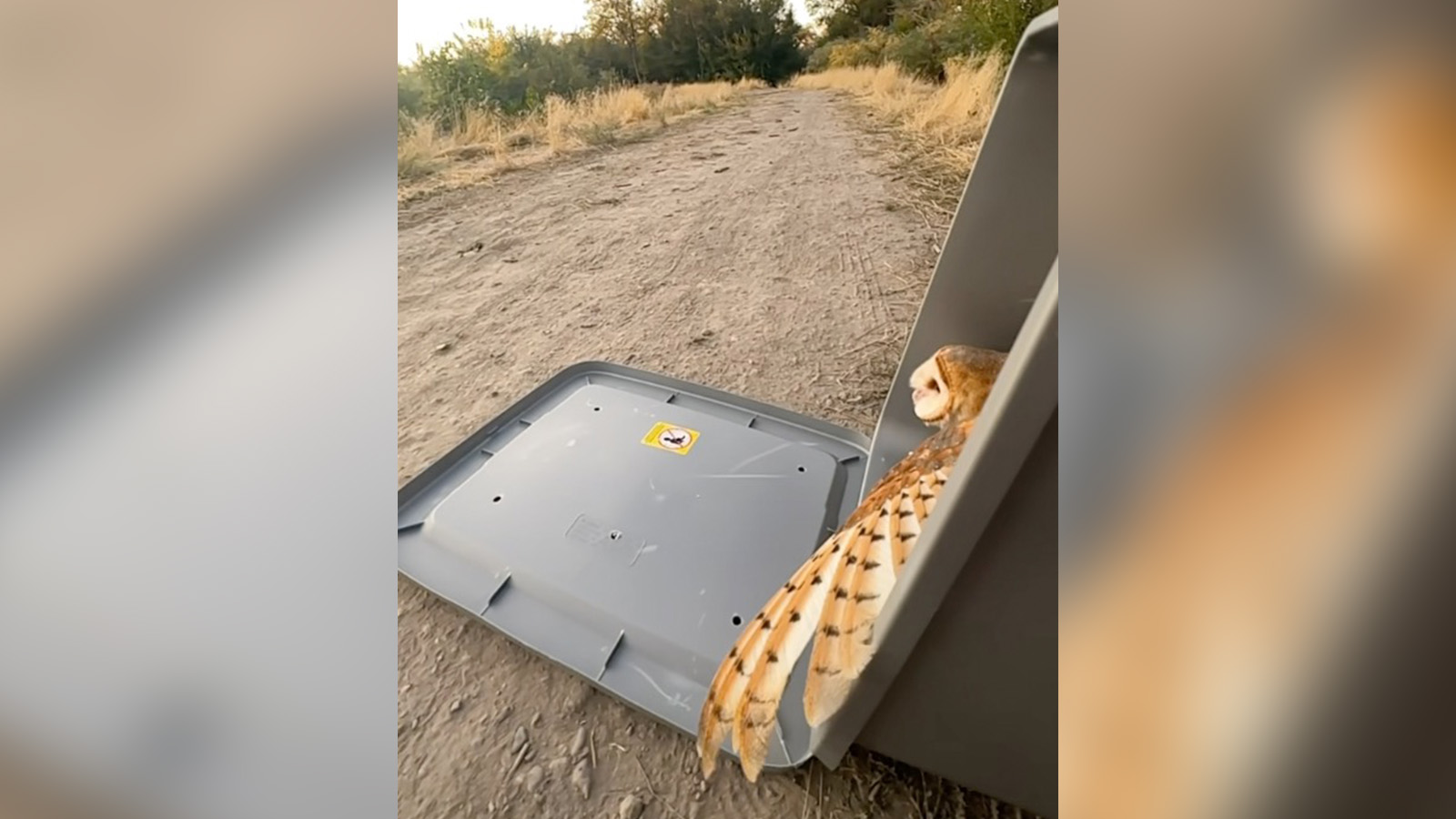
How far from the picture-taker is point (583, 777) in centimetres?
88

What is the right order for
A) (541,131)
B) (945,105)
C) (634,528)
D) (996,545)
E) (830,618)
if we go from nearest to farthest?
(996,545) < (830,618) < (634,528) < (945,105) < (541,131)

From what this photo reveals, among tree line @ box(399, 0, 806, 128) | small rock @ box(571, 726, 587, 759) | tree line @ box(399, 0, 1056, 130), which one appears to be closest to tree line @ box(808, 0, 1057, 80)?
tree line @ box(399, 0, 1056, 130)

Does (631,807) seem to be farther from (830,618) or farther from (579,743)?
(830,618)

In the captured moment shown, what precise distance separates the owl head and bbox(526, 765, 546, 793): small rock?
2.11 feet

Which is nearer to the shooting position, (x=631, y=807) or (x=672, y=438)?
(x=631, y=807)

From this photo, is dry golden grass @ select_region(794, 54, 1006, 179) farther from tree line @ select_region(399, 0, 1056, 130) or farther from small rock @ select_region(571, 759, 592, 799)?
small rock @ select_region(571, 759, 592, 799)

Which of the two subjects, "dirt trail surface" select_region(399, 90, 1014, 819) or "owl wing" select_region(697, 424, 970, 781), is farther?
"dirt trail surface" select_region(399, 90, 1014, 819)

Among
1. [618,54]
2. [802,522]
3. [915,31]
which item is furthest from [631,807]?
[618,54]

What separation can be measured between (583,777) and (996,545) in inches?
23.4

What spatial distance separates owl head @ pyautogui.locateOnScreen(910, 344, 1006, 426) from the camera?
0.88 meters

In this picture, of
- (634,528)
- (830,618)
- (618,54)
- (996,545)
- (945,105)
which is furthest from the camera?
(618,54)
